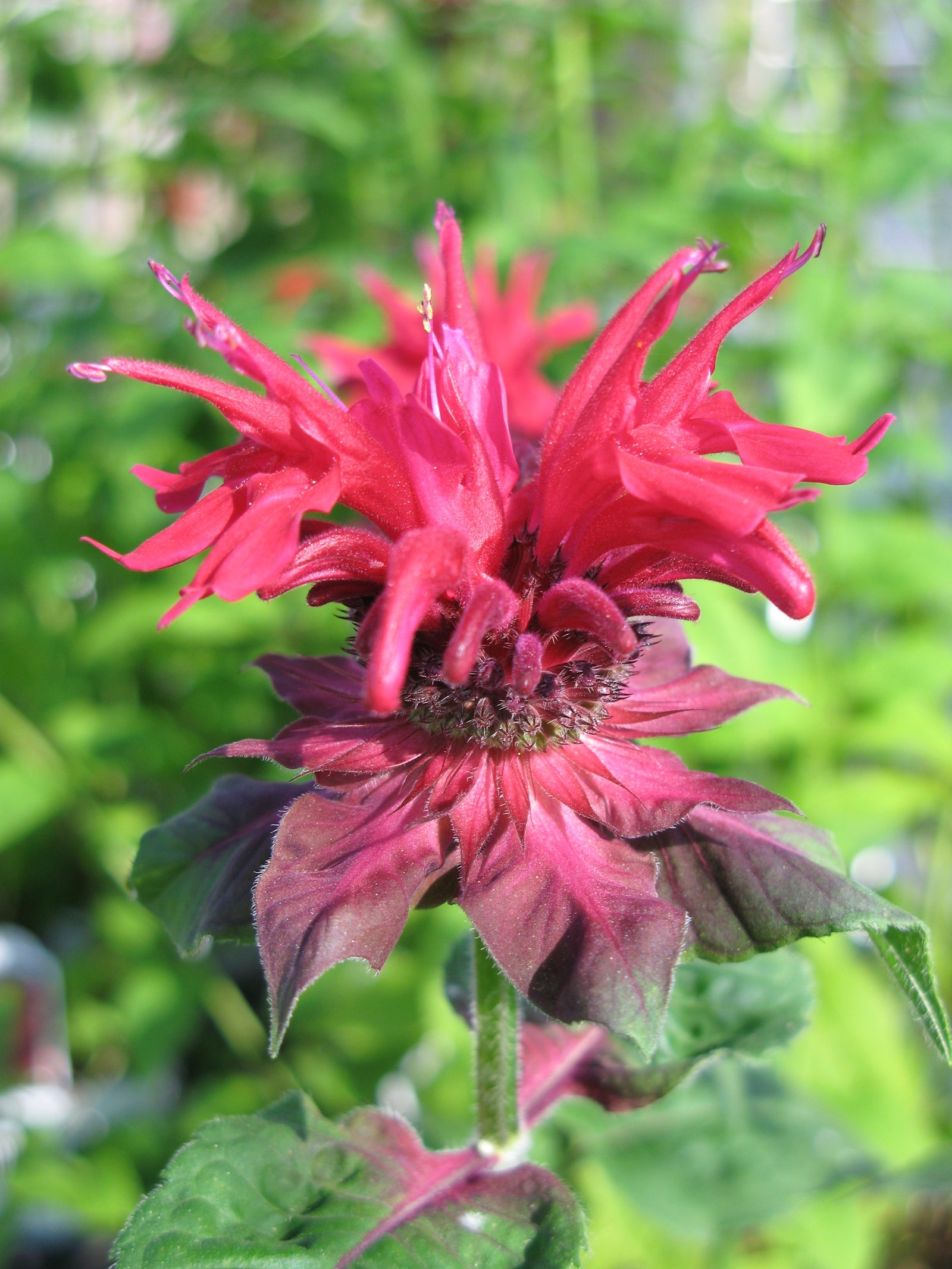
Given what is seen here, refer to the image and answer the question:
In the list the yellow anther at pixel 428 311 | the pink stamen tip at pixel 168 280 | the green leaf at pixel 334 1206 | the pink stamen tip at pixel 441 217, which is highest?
the pink stamen tip at pixel 441 217

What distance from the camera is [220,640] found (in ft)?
5.56

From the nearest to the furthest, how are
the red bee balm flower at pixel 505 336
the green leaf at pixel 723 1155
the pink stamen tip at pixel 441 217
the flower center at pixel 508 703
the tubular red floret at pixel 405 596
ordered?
the tubular red floret at pixel 405 596
the flower center at pixel 508 703
the pink stamen tip at pixel 441 217
the green leaf at pixel 723 1155
the red bee balm flower at pixel 505 336

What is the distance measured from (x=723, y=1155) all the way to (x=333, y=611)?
0.98 m

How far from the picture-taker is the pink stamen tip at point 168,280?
67 cm

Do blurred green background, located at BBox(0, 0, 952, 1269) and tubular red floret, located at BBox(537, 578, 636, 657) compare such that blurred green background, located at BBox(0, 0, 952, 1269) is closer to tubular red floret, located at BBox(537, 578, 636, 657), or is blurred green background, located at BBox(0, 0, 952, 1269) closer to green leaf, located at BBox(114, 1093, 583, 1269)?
green leaf, located at BBox(114, 1093, 583, 1269)

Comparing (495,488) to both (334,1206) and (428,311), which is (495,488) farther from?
(334,1206)

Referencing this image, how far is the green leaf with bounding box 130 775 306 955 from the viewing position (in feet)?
2.17

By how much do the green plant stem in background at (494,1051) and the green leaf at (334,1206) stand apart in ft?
0.09

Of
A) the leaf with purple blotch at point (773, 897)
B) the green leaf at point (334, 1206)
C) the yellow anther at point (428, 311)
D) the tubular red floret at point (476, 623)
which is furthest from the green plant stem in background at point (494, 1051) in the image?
the yellow anther at point (428, 311)

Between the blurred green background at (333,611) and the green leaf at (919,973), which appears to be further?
the blurred green background at (333,611)

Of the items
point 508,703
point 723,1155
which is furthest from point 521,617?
point 723,1155

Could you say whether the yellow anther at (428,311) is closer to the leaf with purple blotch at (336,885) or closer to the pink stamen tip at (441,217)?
the pink stamen tip at (441,217)

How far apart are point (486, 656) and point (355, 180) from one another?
1774mm

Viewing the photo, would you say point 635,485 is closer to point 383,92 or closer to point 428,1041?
point 428,1041
